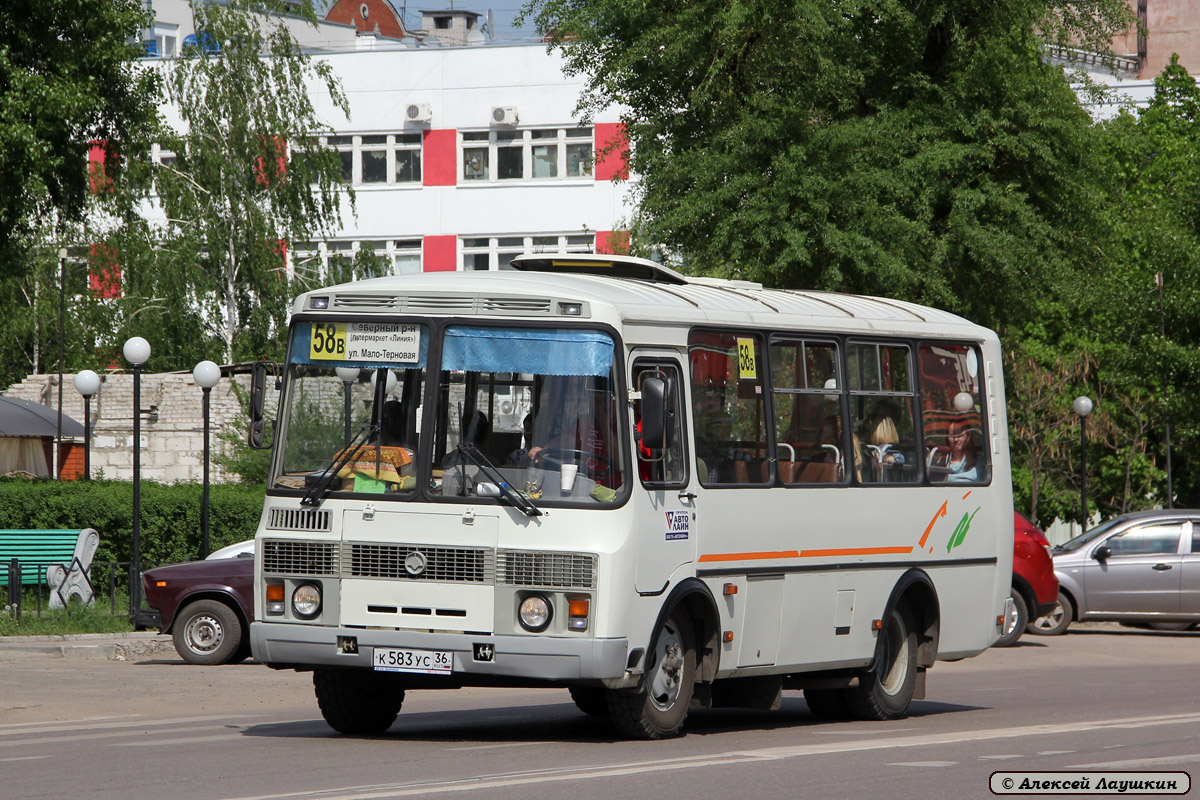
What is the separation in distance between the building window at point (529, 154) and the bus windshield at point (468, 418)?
4904cm

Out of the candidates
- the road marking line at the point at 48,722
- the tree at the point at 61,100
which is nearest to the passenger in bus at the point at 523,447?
the road marking line at the point at 48,722

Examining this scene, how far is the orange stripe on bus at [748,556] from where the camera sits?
1189cm

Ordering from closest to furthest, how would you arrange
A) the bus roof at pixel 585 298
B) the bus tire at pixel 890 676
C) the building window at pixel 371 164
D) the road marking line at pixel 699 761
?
the road marking line at pixel 699 761
the bus roof at pixel 585 298
the bus tire at pixel 890 676
the building window at pixel 371 164

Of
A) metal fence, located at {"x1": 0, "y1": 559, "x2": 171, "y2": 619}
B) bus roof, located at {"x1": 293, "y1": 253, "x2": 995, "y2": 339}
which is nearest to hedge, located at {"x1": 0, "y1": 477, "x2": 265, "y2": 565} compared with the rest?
metal fence, located at {"x1": 0, "y1": 559, "x2": 171, "y2": 619}

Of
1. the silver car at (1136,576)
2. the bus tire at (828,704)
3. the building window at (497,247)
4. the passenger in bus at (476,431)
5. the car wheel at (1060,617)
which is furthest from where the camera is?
the building window at (497,247)

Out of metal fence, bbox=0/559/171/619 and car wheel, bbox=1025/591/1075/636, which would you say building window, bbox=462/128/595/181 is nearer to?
metal fence, bbox=0/559/171/619

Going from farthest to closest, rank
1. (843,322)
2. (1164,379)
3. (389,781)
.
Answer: (1164,379) < (843,322) < (389,781)

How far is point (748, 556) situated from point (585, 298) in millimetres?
2236

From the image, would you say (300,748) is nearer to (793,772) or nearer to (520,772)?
(520,772)

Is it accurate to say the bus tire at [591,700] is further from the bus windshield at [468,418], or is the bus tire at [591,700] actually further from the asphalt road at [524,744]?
the bus windshield at [468,418]

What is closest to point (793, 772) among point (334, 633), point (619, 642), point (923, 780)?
point (923, 780)

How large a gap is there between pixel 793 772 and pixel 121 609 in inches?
659

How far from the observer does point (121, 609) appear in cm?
2484

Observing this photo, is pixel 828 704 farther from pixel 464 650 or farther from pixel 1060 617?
pixel 1060 617
